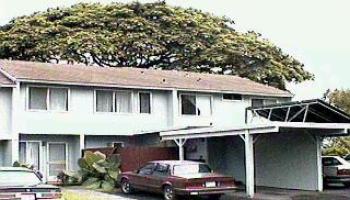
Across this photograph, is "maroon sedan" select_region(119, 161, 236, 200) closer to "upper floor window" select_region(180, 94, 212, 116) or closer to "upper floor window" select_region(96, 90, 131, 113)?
"upper floor window" select_region(96, 90, 131, 113)

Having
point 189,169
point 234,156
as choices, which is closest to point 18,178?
point 189,169

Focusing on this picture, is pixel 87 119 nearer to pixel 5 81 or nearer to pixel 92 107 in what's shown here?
pixel 92 107

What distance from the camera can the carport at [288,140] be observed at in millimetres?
24734

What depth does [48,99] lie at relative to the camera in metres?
30.5

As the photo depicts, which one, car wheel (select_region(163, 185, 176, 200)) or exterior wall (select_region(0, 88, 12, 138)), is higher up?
exterior wall (select_region(0, 88, 12, 138))

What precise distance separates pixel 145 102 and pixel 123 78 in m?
1.67

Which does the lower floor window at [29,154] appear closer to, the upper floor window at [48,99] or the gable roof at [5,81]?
the upper floor window at [48,99]

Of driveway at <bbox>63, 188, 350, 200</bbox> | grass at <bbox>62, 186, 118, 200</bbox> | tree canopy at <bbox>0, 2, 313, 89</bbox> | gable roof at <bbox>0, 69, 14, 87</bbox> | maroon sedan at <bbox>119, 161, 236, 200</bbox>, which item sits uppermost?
tree canopy at <bbox>0, 2, 313, 89</bbox>

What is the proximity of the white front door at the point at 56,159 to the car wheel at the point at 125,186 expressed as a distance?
663cm

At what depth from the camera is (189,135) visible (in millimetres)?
26875

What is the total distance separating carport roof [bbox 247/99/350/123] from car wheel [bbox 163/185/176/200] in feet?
22.5

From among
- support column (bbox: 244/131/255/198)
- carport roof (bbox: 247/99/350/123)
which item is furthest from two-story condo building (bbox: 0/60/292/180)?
support column (bbox: 244/131/255/198)

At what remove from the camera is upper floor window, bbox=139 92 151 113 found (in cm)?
3322

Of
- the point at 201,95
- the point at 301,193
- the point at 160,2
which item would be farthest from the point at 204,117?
the point at 160,2
